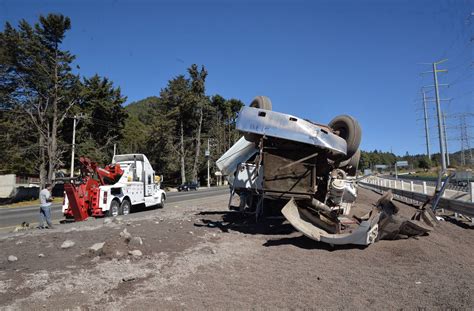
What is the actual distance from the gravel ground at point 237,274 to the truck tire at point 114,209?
275 inches

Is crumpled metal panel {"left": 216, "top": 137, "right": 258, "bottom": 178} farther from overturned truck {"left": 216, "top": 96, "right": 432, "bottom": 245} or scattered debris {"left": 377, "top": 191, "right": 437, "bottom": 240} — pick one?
scattered debris {"left": 377, "top": 191, "right": 437, "bottom": 240}

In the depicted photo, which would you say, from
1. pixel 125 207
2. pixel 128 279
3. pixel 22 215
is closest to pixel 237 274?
pixel 128 279

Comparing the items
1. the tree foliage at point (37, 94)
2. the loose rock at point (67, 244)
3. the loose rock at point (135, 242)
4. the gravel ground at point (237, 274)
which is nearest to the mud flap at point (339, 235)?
the gravel ground at point (237, 274)

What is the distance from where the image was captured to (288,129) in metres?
8.49

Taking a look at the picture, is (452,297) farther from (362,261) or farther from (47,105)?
(47,105)

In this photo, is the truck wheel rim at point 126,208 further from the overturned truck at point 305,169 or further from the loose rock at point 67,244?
the overturned truck at point 305,169

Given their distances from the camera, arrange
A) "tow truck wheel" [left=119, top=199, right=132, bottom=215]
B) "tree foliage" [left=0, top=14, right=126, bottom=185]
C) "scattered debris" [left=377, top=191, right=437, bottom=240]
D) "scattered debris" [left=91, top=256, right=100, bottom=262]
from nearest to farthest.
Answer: "scattered debris" [left=91, top=256, right=100, bottom=262] → "scattered debris" [left=377, top=191, right=437, bottom=240] → "tow truck wheel" [left=119, top=199, right=132, bottom=215] → "tree foliage" [left=0, top=14, right=126, bottom=185]

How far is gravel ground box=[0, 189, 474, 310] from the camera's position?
467 centimetres

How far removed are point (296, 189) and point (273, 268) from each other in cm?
266

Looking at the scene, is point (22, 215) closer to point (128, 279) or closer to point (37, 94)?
point (128, 279)

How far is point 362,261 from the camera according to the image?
21.9 ft

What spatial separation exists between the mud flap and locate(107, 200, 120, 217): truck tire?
1044 centimetres

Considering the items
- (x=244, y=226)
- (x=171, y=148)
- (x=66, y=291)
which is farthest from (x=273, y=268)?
(x=171, y=148)

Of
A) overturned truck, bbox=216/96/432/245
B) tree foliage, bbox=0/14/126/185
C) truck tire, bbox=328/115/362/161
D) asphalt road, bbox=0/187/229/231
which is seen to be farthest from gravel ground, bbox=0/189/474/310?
tree foliage, bbox=0/14/126/185
